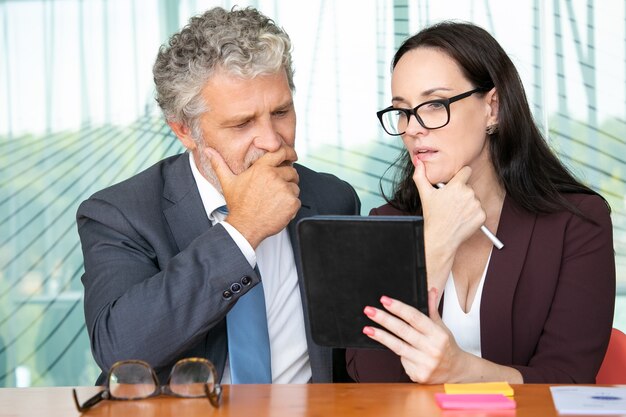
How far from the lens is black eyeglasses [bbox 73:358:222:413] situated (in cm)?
161

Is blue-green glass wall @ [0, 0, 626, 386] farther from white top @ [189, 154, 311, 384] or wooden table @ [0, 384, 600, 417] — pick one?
wooden table @ [0, 384, 600, 417]

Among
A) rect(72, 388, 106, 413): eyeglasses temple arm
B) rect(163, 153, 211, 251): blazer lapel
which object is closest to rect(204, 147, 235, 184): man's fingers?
rect(163, 153, 211, 251): blazer lapel

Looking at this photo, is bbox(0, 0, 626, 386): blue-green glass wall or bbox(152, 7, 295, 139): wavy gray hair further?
bbox(0, 0, 626, 386): blue-green glass wall

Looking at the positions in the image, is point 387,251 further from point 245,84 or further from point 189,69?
point 189,69

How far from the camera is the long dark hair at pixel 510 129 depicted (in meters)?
2.38

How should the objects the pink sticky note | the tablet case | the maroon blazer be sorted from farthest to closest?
the maroon blazer → the tablet case → the pink sticky note

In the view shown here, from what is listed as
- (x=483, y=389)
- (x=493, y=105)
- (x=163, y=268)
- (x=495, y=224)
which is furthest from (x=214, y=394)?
(x=493, y=105)

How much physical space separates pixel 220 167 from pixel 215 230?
0.26 m

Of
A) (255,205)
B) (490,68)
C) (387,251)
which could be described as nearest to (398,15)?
(490,68)

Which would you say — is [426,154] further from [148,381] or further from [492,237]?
[148,381]

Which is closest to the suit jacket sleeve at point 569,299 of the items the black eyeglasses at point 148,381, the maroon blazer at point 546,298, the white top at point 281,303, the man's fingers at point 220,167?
the maroon blazer at point 546,298

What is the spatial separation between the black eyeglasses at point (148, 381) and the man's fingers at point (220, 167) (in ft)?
2.68

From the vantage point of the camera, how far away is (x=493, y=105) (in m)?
2.43

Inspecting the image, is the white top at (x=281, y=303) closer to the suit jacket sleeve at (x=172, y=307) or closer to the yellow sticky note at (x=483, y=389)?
the suit jacket sleeve at (x=172, y=307)
